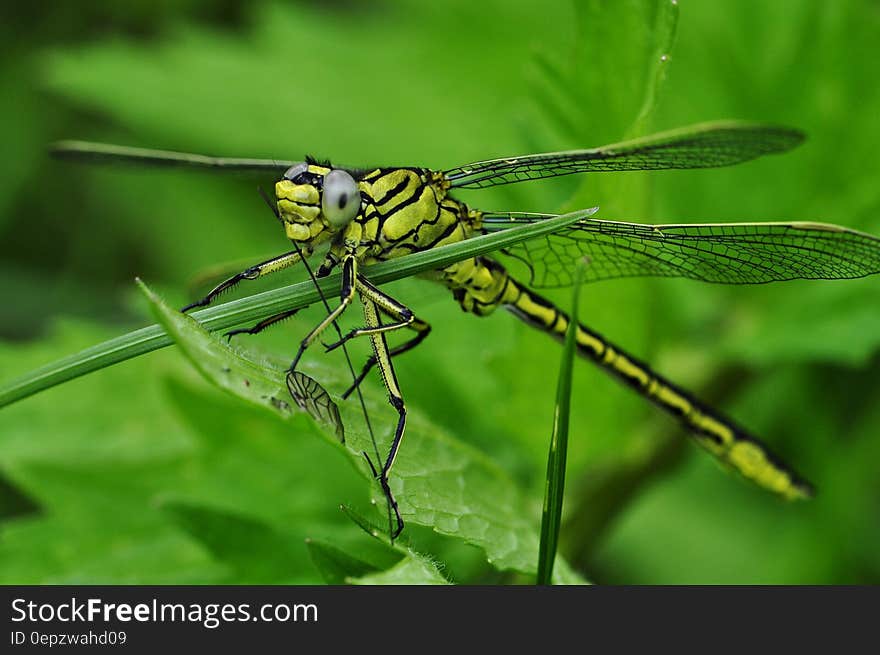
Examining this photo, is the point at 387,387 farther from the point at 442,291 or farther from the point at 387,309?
the point at 442,291

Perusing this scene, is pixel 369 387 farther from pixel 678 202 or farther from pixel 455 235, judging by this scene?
pixel 678 202

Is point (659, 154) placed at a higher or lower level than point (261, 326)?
higher

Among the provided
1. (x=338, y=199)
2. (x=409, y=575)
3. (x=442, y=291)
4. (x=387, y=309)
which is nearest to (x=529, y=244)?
(x=442, y=291)

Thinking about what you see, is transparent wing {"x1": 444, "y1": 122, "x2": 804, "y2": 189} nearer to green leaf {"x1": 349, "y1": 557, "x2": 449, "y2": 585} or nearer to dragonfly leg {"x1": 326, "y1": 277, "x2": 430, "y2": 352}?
dragonfly leg {"x1": 326, "y1": 277, "x2": 430, "y2": 352}

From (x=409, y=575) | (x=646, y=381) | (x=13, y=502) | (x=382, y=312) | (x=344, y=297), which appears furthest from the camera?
(x=13, y=502)

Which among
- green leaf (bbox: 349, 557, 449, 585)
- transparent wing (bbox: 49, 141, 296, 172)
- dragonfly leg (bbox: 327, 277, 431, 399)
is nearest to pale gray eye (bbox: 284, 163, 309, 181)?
transparent wing (bbox: 49, 141, 296, 172)

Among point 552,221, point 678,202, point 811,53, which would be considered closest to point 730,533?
point 678,202
